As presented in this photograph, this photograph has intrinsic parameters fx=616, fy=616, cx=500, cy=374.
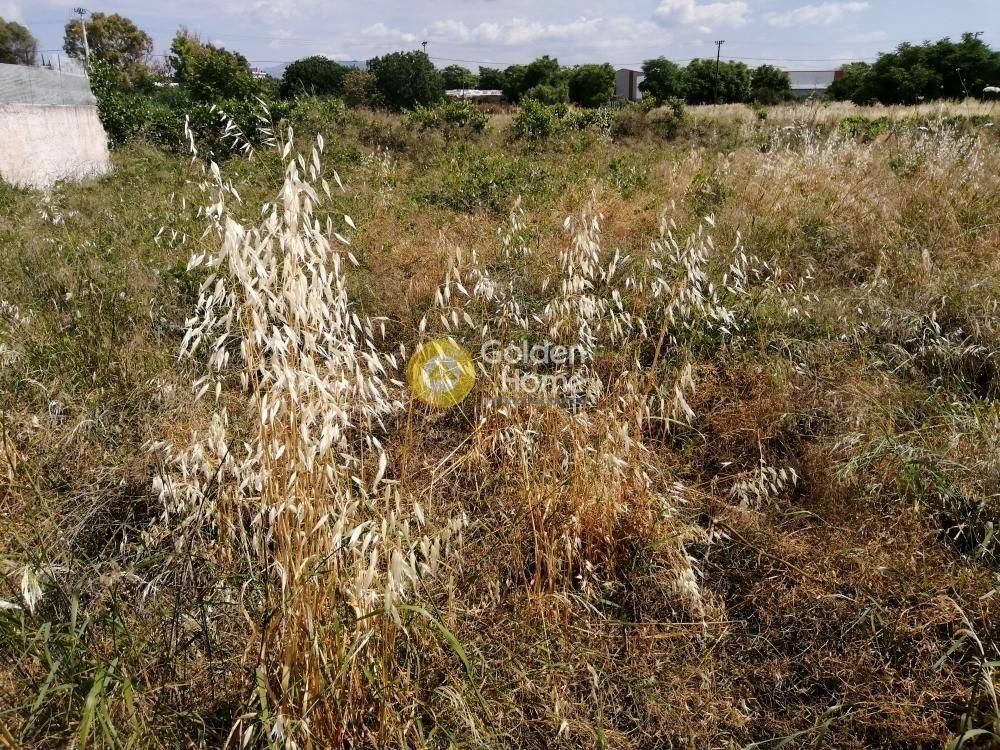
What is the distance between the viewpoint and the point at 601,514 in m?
1.97

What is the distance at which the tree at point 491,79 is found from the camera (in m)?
45.5

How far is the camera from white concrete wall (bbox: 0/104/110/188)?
26.9ft

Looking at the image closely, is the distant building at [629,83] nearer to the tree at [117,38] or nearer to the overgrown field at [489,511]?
the tree at [117,38]

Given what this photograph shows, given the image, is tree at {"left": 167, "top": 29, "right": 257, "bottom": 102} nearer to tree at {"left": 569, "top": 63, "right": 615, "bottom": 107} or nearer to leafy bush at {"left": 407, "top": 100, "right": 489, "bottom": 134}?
leafy bush at {"left": 407, "top": 100, "right": 489, "bottom": 134}

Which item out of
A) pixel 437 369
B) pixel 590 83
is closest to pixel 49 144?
pixel 437 369

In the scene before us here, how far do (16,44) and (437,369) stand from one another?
60.9 meters

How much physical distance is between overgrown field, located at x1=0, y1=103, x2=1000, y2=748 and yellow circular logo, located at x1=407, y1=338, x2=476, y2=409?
6 centimetres

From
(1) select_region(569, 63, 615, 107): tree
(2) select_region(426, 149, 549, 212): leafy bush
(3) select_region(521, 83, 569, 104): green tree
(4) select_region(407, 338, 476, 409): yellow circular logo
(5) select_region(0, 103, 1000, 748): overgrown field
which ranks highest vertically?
(1) select_region(569, 63, 615, 107): tree

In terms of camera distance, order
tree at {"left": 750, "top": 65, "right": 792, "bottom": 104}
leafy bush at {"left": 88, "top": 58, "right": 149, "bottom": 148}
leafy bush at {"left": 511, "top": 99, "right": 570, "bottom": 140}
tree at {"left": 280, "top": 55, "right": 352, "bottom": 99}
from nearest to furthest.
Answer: leafy bush at {"left": 511, "top": 99, "right": 570, "bottom": 140} → leafy bush at {"left": 88, "top": 58, "right": 149, "bottom": 148} → tree at {"left": 280, "top": 55, "right": 352, "bottom": 99} → tree at {"left": 750, "top": 65, "right": 792, "bottom": 104}

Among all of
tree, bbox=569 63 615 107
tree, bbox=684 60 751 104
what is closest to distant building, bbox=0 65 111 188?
tree, bbox=569 63 615 107

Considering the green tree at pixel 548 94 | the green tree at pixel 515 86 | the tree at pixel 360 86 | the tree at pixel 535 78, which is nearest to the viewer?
the tree at pixel 360 86

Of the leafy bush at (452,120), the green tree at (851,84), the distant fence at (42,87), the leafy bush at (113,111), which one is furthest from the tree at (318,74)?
the green tree at (851,84)

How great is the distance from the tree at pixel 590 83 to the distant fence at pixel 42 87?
1002 inches

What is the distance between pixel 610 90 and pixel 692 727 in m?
35.4
